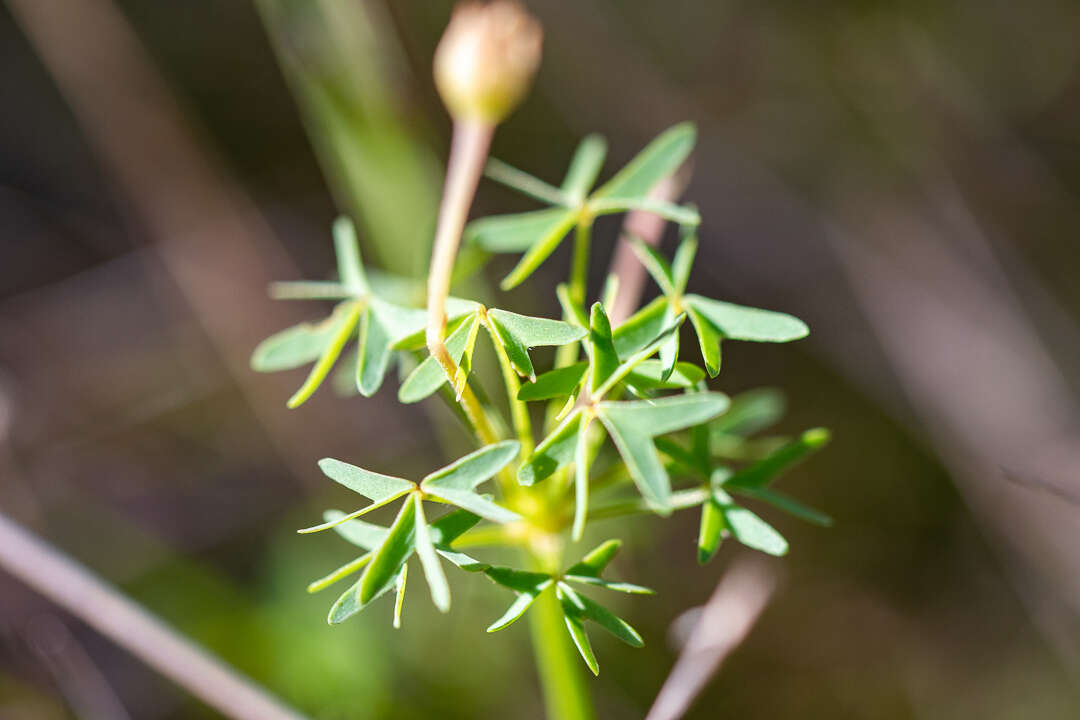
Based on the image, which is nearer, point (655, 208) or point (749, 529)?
point (749, 529)

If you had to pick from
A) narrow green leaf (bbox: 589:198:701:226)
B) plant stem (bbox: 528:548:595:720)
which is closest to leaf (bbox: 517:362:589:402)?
narrow green leaf (bbox: 589:198:701:226)

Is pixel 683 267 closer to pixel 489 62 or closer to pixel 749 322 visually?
pixel 749 322

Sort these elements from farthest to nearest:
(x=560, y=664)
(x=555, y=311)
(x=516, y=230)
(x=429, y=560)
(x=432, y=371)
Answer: (x=555, y=311) < (x=516, y=230) < (x=560, y=664) < (x=432, y=371) < (x=429, y=560)

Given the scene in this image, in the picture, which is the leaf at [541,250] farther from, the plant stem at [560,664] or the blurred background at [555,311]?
the blurred background at [555,311]

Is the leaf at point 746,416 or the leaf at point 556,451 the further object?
the leaf at point 746,416

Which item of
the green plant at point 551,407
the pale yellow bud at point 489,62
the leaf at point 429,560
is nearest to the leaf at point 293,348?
the green plant at point 551,407

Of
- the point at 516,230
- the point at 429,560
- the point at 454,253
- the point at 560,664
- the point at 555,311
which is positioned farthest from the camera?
the point at 555,311

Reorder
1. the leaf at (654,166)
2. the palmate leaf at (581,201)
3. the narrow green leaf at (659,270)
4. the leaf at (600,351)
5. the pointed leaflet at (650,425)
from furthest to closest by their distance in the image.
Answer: the leaf at (654,166) < the palmate leaf at (581,201) < the narrow green leaf at (659,270) < the leaf at (600,351) < the pointed leaflet at (650,425)

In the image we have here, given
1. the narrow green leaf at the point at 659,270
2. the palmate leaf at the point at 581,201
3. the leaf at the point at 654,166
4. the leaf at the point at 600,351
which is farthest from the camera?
the leaf at the point at 654,166

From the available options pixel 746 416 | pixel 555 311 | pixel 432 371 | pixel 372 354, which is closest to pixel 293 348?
pixel 372 354
